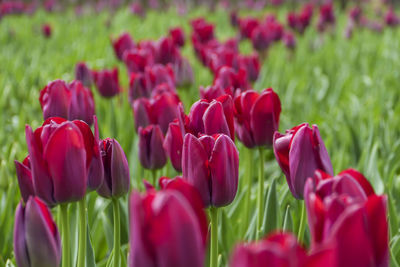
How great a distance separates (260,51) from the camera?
384 cm

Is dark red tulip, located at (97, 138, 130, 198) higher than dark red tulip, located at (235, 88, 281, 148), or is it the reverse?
dark red tulip, located at (235, 88, 281, 148)

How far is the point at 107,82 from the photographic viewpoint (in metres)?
2.11

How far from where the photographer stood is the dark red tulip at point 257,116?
3.40 feet

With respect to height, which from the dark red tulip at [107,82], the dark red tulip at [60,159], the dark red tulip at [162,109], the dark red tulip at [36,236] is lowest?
the dark red tulip at [36,236]

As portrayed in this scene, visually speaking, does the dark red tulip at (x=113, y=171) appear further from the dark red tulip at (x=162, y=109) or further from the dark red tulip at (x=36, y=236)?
the dark red tulip at (x=162, y=109)

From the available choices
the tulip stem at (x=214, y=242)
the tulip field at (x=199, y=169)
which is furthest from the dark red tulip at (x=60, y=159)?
the tulip stem at (x=214, y=242)

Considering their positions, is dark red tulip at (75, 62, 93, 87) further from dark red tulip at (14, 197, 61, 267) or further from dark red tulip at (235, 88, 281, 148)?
dark red tulip at (14, 197, 61, 267)

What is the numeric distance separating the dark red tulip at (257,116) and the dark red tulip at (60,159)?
393 mm

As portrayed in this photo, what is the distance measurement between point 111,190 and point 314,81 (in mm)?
2723

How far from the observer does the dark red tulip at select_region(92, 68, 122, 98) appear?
2102 mm

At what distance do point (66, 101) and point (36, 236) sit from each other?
0.71m

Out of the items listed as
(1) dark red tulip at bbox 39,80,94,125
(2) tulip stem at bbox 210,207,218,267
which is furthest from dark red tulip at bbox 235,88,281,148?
(1) dark red tulip at bbox 39,80,94,125

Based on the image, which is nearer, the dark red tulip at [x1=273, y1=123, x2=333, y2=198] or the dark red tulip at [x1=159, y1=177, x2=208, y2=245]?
the dark red tulip at [x1=159, y1=177, x2=208, y2=245]

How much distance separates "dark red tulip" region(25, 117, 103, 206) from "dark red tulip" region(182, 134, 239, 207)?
0.15 metres
